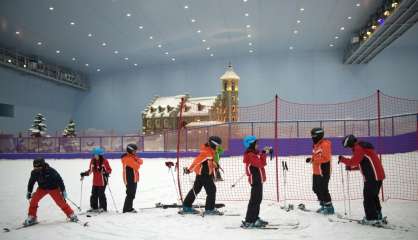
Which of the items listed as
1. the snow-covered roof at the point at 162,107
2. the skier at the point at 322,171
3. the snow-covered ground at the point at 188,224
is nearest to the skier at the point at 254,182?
the snow-covered ground at the point at 188,224

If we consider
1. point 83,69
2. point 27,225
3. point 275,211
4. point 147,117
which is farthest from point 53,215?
point 83,69

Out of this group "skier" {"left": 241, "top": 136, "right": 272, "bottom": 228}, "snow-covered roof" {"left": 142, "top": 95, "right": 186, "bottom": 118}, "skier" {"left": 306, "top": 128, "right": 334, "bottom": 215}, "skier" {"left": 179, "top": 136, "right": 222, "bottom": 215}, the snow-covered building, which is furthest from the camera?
"snow-covered roof" {"left": 142, "top": 95, "right": 186, "bottom": 118}

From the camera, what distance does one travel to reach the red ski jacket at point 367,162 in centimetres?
602

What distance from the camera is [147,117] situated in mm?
36594

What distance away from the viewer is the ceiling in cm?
2423

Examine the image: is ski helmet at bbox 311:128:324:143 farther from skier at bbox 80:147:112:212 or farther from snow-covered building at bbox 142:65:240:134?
snow-covered building at bbox 142:65:240:134

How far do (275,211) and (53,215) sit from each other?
15.0 ft

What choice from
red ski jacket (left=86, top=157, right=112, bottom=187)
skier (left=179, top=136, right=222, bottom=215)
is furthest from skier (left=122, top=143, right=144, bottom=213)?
skier (left=179, top=136, right=222, bottom=215)

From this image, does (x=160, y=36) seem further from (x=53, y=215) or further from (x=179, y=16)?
(x=53, y=215)

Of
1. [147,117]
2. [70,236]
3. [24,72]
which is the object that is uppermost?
[24,72]

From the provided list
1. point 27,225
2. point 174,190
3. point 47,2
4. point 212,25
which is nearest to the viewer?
point 27,225

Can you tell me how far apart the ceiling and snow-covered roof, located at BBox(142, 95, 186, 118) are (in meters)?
4.46

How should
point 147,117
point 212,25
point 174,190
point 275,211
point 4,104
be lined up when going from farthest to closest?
point 147,117, point 4,104, point 212,25, point 174,190, point 275,211

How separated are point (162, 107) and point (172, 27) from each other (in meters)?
10.1
